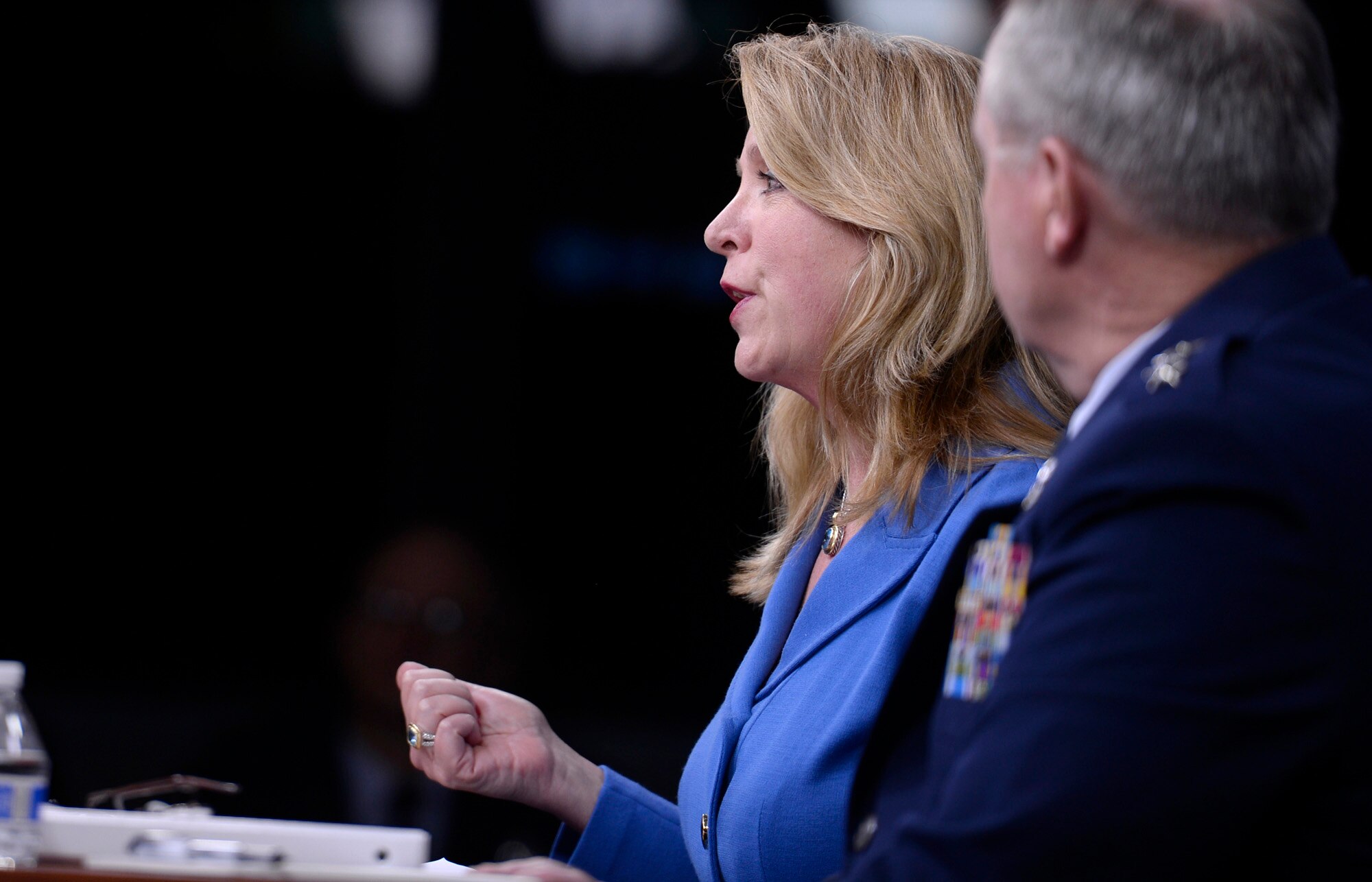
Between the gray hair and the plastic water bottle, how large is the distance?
78 centimetres

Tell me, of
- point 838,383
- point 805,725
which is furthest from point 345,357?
point 805,725

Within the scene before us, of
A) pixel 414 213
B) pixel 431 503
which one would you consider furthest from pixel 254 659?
pixel 414 213

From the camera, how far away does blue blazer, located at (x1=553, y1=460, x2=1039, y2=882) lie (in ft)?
3.98

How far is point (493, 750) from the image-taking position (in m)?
1.48

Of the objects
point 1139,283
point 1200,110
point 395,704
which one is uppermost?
point 1200,110

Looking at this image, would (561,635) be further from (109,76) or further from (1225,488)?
(1225,488)

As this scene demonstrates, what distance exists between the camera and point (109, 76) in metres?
4.79

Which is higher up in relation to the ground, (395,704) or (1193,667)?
(1193,667)

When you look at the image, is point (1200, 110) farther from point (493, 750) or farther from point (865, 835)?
point (493, 750)

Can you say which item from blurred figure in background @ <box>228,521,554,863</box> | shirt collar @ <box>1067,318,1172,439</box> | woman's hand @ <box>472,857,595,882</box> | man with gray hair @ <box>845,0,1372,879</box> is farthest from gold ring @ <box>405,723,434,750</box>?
blurred figure in background @ <box>228,521,554,863</box>

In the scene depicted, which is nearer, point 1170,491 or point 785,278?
point 1170,491

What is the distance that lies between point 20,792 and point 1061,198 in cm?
76

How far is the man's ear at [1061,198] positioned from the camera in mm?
804

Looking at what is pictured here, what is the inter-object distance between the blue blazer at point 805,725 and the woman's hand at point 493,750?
4cm
